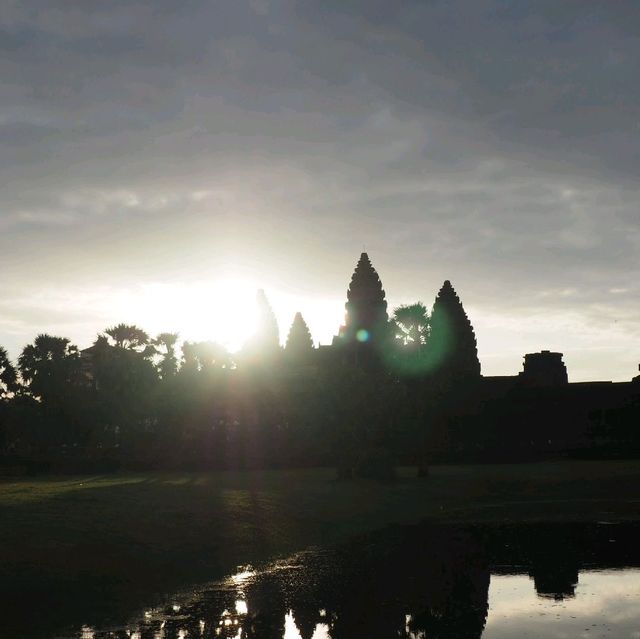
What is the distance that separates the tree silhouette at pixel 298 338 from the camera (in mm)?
122688

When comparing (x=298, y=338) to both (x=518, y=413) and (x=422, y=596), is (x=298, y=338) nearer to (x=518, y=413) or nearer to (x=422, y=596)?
(x=518, y=413)

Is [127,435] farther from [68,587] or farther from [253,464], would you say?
[68,587]

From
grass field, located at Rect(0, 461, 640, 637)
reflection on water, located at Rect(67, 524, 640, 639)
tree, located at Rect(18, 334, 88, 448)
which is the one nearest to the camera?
reflection on water, located at Rect(67, 524, 640, 639)

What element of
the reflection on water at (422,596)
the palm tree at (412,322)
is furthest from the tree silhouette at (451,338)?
the reflection on water at (422,596)

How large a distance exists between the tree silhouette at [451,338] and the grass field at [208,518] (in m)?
29.7

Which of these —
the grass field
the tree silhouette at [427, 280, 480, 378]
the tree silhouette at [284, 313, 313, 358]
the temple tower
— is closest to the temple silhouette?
the tree silhouette at [427, 280, 480, 378]

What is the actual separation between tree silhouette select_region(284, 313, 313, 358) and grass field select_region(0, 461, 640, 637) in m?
70.3

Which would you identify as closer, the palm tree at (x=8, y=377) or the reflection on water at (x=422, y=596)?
the reflection on water at (x=422, y=596)

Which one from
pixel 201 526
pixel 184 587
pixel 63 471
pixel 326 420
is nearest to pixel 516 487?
pixel 326 420

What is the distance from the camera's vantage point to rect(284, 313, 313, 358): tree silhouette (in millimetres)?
122688

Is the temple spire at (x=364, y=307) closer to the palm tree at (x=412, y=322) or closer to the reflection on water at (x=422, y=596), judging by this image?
the palm tree at (x=412, y=322)

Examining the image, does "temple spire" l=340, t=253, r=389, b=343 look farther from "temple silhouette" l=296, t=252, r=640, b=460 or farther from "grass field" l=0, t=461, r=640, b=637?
"grass field" l=0, t=461, r=640, b=637

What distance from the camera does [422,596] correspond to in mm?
18781

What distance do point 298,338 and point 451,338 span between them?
42633mm
